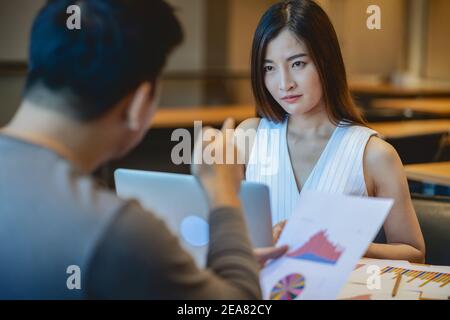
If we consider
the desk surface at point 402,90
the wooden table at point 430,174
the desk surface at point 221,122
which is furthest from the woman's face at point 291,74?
the desk surface at point 402,90

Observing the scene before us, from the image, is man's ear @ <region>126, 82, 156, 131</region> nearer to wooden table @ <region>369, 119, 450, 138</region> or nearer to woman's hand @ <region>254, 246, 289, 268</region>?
woman's hand @ <region>254, 246, 289, 268</region>

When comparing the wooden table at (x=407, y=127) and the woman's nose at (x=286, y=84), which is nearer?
the woman's nose at (x=286, y=84)

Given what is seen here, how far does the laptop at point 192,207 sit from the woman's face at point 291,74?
553 mm

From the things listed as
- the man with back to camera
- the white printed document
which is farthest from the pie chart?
the man with back to camera

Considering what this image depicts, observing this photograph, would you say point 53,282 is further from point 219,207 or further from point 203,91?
point 203,91

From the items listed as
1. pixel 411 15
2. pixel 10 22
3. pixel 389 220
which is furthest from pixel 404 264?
pixel 411 15

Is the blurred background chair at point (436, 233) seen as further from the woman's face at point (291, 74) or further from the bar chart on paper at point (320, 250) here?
the bar chart on paper at point (320, 250)

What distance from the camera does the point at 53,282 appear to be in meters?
0.94

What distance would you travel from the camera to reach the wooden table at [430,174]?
10.2 feet

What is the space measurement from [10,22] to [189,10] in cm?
241

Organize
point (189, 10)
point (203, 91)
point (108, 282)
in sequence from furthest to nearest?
point (203, 91)
point (189, 10)
point (108, 282)

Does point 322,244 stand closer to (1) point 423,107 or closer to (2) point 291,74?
(2) point 291,74

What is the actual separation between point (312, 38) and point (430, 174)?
5.21 feet

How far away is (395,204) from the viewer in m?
1.81
